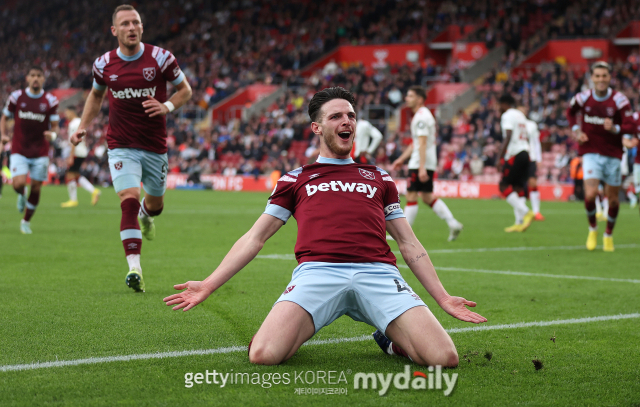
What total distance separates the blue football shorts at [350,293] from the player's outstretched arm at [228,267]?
0.95 feet

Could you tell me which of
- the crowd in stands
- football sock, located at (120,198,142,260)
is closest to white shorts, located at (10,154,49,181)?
football sock, located at (120,198,142,260)

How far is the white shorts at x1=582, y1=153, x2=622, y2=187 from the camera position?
10109 millimetres

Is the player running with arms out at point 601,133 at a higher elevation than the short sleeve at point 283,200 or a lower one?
higher

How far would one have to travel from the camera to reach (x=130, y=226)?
6.66 metres

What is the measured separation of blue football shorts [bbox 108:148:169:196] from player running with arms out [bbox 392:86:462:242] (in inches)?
180

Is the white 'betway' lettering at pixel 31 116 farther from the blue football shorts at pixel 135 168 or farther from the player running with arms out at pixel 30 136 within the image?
the blue football shorts at pixel 135 168

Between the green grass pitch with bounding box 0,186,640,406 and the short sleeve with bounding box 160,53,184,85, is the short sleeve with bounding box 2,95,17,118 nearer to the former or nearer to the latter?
the green grass pitch with bounding box 0,186,640,406

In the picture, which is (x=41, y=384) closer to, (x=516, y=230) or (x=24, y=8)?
(x=516, y=230)

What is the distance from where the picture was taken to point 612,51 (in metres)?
35.6

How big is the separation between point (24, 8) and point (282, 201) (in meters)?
60.6

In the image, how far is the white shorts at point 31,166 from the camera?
11.7 meters

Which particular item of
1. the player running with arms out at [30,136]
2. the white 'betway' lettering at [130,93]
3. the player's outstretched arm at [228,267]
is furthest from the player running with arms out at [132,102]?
the player running with arms out at [30,136]
